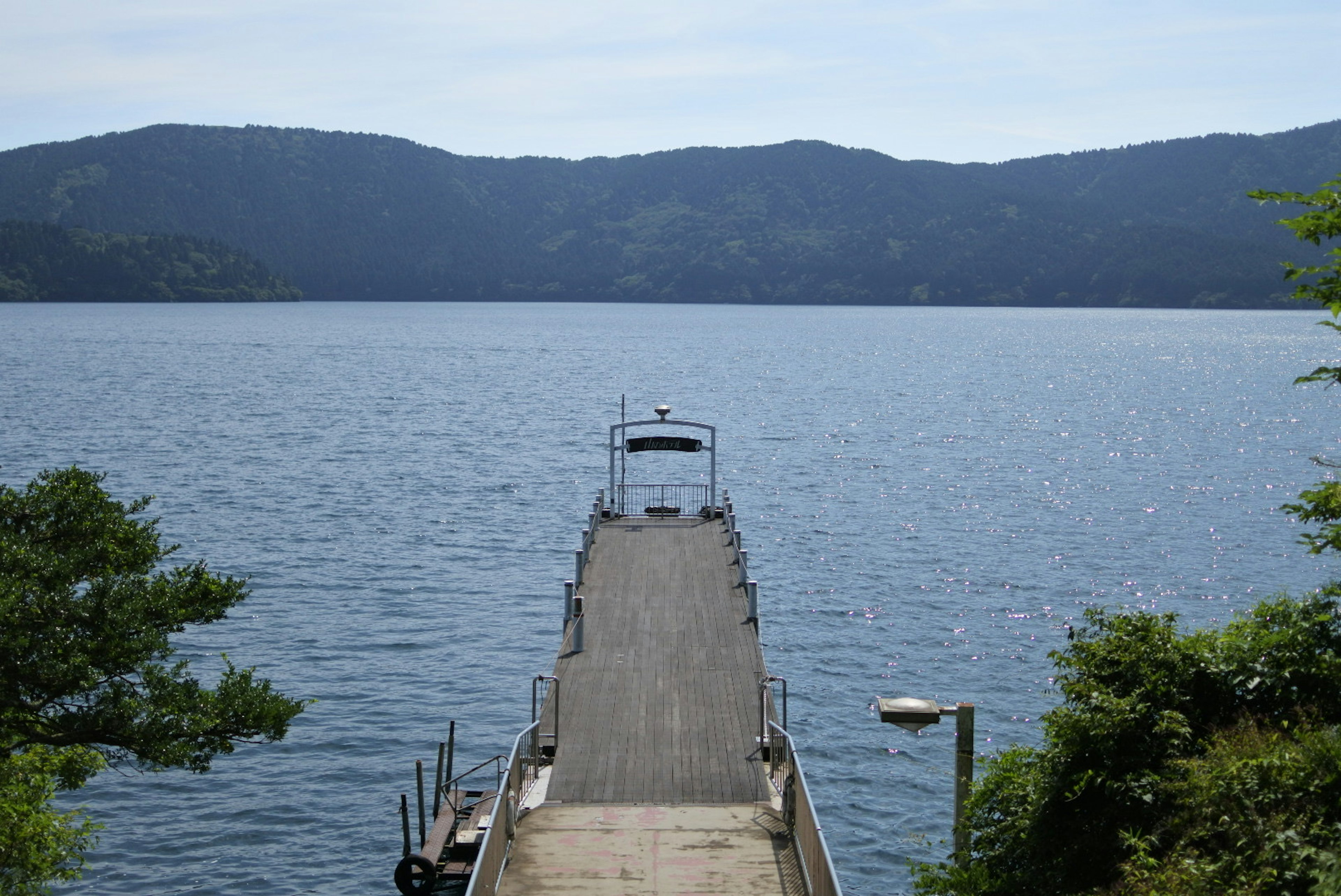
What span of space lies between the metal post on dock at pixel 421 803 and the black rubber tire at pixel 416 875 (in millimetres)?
1193

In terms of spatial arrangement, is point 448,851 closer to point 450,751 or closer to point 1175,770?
point 450,751

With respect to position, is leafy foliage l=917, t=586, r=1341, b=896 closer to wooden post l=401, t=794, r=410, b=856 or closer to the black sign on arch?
wooden post l=401, t=794, r=410, b=856

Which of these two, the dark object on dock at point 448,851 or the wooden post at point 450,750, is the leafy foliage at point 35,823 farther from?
the wooden post at point 450,750

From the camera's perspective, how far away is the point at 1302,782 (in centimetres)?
1018

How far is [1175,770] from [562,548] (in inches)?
1495

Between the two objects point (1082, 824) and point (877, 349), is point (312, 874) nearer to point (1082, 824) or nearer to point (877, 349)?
point (1082, 824)

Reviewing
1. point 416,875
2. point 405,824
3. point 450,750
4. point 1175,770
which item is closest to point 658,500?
point 450,750

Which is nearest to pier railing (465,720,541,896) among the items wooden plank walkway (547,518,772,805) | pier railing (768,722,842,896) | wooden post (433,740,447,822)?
wooden plank walkway (547,518,772,805)

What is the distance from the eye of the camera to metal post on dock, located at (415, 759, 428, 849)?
23484mm

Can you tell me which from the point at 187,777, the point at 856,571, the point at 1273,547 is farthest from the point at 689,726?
the point at 1273,547

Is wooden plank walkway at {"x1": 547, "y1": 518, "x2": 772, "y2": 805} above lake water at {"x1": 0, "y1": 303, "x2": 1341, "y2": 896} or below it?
above

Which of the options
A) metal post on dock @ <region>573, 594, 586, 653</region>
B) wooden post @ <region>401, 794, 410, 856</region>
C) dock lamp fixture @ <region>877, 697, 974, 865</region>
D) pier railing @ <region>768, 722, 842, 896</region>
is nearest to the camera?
pier railing @ <region>768, 722, 842, 896</region>

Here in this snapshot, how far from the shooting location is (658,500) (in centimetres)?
5578

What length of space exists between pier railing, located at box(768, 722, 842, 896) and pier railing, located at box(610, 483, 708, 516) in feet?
60.9
